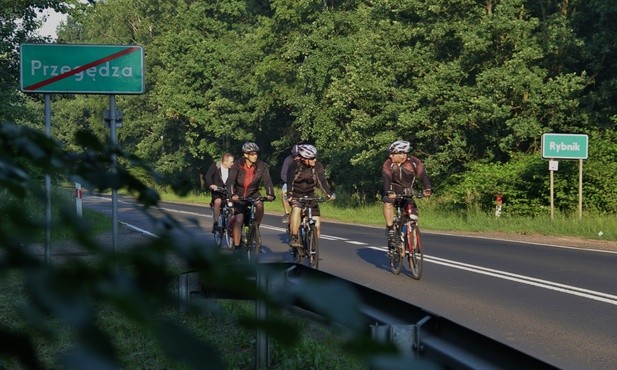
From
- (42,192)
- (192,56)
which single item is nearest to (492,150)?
(192,56)

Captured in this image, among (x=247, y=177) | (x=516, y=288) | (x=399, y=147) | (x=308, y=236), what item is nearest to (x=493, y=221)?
(x=247, y=177)

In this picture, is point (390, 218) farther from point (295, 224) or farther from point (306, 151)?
point (306, 151)

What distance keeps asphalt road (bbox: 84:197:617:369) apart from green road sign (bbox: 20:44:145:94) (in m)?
1.60

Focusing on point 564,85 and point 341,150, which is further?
point 341,150

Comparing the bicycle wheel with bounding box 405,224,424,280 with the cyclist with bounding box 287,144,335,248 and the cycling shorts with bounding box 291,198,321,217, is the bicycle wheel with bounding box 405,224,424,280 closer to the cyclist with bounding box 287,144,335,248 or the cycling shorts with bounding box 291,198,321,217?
the cyclist with bounding box 287,144,335,248

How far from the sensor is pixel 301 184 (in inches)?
597

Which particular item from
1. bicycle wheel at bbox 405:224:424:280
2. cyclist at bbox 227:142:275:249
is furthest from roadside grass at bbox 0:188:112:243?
cyclist at bbox 227:142:275:249

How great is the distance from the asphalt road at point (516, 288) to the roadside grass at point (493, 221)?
3.94 m

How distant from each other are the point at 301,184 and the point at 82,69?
4064mm

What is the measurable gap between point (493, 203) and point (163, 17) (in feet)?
174

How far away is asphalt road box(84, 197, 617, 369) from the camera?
914 cm

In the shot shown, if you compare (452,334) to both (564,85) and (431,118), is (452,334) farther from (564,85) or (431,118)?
(431,118)

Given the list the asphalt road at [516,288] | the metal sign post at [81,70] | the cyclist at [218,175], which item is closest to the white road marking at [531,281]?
the asphalt road at [516,288]

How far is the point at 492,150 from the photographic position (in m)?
39.9
